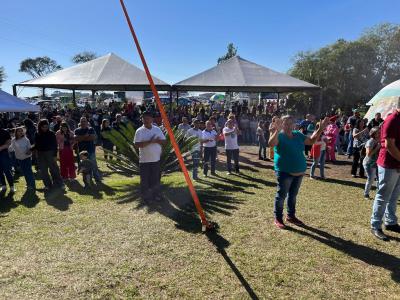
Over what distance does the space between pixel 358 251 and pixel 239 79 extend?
40.3 ft

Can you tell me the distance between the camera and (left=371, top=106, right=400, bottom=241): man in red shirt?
4.59 metres

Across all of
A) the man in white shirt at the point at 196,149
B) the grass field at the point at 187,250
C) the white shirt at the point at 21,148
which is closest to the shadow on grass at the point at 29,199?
the grass field at the point at 187,250

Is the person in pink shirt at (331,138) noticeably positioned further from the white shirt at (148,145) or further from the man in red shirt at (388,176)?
the white shirt at (148,145)

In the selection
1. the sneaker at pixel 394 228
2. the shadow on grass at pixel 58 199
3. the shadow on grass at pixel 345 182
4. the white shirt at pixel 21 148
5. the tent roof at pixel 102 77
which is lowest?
the shadow on grass at pixel 58 199

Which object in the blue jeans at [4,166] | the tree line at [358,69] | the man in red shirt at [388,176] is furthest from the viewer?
the tree line at [358,69]

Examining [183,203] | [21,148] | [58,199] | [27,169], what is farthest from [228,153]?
[21,148]

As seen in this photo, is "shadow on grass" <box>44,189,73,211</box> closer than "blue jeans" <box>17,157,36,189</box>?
Yes

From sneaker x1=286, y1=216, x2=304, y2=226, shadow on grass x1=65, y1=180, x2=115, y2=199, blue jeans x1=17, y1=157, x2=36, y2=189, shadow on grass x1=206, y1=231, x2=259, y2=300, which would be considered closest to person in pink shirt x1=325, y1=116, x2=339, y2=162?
sneaker x1=286, y1=216, x2=304, y2=226

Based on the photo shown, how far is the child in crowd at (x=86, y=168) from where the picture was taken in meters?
8.33

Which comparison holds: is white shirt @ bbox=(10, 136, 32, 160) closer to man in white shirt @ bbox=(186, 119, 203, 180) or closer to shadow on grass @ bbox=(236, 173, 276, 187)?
man in white shirt @ bbox=(186, 119, 203, 180)

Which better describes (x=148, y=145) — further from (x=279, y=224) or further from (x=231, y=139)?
(x=231, y=139)

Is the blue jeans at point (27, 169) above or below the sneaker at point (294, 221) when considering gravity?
above

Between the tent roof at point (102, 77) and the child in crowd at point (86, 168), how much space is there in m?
7.11

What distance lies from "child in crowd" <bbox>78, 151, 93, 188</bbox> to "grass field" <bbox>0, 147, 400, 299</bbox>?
973 millimetres
